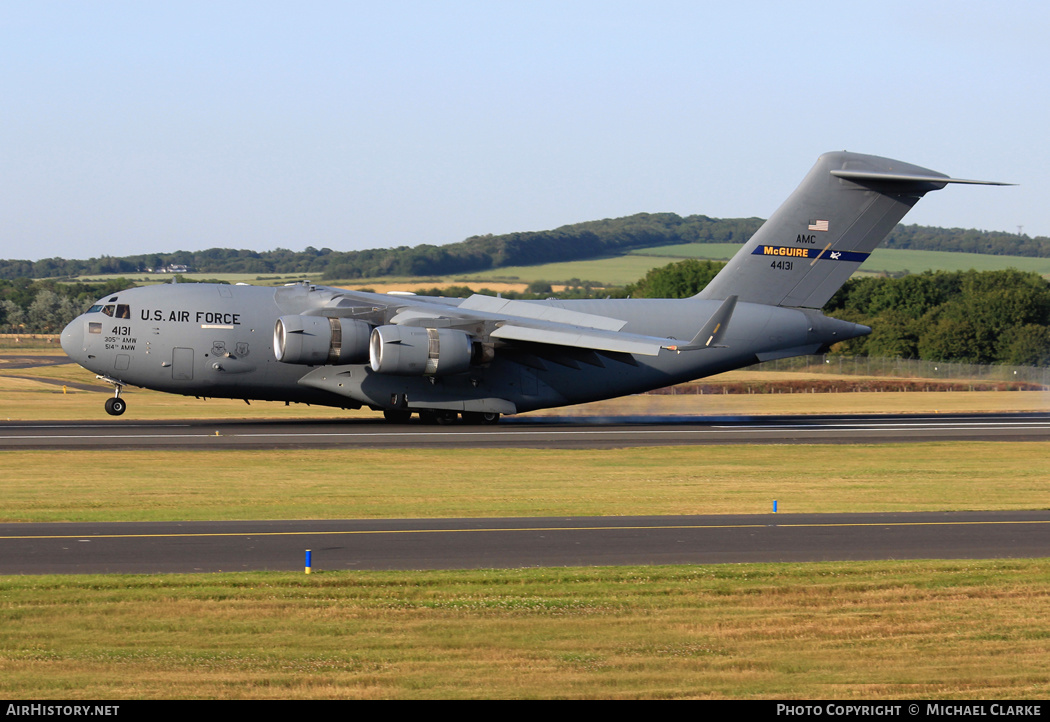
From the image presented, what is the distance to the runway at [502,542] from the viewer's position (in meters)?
13.7

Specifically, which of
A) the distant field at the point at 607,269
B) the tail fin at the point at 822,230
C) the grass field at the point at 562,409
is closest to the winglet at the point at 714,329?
the tail fin at the point at 822,230

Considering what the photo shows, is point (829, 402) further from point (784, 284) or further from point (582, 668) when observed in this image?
point (582, 668)

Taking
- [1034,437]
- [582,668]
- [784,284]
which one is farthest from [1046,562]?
[784,284]

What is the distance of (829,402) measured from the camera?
53438 mm

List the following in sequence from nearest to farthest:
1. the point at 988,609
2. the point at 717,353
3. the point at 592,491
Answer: the point at 988,609 → the point at 592,491 → the point at 717,353

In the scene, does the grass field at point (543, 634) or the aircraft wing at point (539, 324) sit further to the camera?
the aircraft wing at point (539, 324)

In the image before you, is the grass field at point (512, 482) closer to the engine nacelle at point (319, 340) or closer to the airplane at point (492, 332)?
the engine nacelle at point (319, 340)

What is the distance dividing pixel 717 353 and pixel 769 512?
1725cm

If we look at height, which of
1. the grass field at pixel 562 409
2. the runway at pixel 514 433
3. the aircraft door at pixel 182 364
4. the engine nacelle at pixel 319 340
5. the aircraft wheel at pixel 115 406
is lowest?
Result: the grass field at pixel 562 409

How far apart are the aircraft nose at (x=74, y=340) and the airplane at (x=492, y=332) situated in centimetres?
4

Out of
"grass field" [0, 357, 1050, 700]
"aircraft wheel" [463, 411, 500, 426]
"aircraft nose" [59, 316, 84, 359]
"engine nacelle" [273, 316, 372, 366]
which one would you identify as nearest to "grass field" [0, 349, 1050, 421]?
"aircraft wheel" [463, 411, 500, 426]

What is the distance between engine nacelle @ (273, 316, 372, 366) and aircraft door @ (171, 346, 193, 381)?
238 centimetres

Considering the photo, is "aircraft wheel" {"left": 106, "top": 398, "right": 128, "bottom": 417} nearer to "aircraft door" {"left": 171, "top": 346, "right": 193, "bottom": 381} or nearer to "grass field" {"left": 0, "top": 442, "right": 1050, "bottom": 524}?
"aircraft door" {"left": 171, "top": 346, "right": 193, "bottom": 381}

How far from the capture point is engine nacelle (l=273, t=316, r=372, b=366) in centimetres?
3042
